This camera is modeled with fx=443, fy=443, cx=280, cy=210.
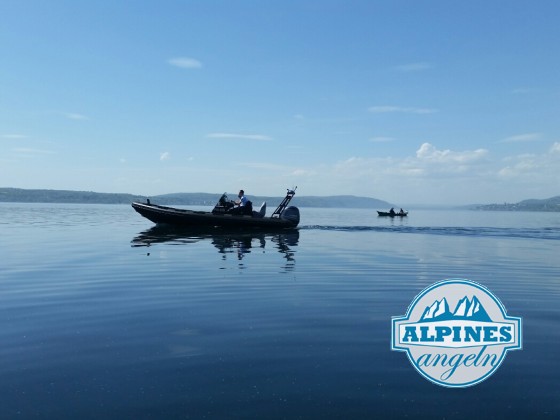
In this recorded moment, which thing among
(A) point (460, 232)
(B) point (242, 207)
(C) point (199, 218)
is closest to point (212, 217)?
(C) point (199, 218)

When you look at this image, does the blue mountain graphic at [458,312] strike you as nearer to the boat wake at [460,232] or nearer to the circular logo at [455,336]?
the circular logo at [455,336]

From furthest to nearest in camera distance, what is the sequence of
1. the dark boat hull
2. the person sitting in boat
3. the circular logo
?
1. the person sitting in boat
2. the dark boat hull
3. the circular logo

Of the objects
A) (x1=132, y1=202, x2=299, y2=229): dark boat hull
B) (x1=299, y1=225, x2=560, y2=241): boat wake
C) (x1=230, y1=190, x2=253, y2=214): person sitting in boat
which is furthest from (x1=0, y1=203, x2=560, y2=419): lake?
(x1=299, y1=225, x2=560, y2=241): boat wake

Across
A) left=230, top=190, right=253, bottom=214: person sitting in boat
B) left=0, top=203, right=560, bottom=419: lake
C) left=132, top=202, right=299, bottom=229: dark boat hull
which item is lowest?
left=0, top=203, right=560, bottom=419: lake

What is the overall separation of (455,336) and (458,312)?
468 mm

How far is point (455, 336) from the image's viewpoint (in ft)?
24.1

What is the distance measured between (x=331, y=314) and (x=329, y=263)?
395 inches

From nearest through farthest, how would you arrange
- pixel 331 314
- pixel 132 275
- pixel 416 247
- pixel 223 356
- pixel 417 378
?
pixel 417 378 → pixel 223 356 → pixel 331 314 → pixel 132 275 → pixel 416 247

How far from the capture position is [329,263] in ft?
67.9

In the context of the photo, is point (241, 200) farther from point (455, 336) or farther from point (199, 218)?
point (455, 336)

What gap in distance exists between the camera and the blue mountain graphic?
24.9ft

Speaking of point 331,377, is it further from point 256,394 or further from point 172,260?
point 172,260

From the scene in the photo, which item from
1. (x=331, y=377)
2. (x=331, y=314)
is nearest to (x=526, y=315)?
(x=331, y=314)

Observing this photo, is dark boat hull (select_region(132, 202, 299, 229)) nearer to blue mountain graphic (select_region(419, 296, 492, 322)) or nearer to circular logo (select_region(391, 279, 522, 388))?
circular logo (select_region(391, 279, 522, 388))
